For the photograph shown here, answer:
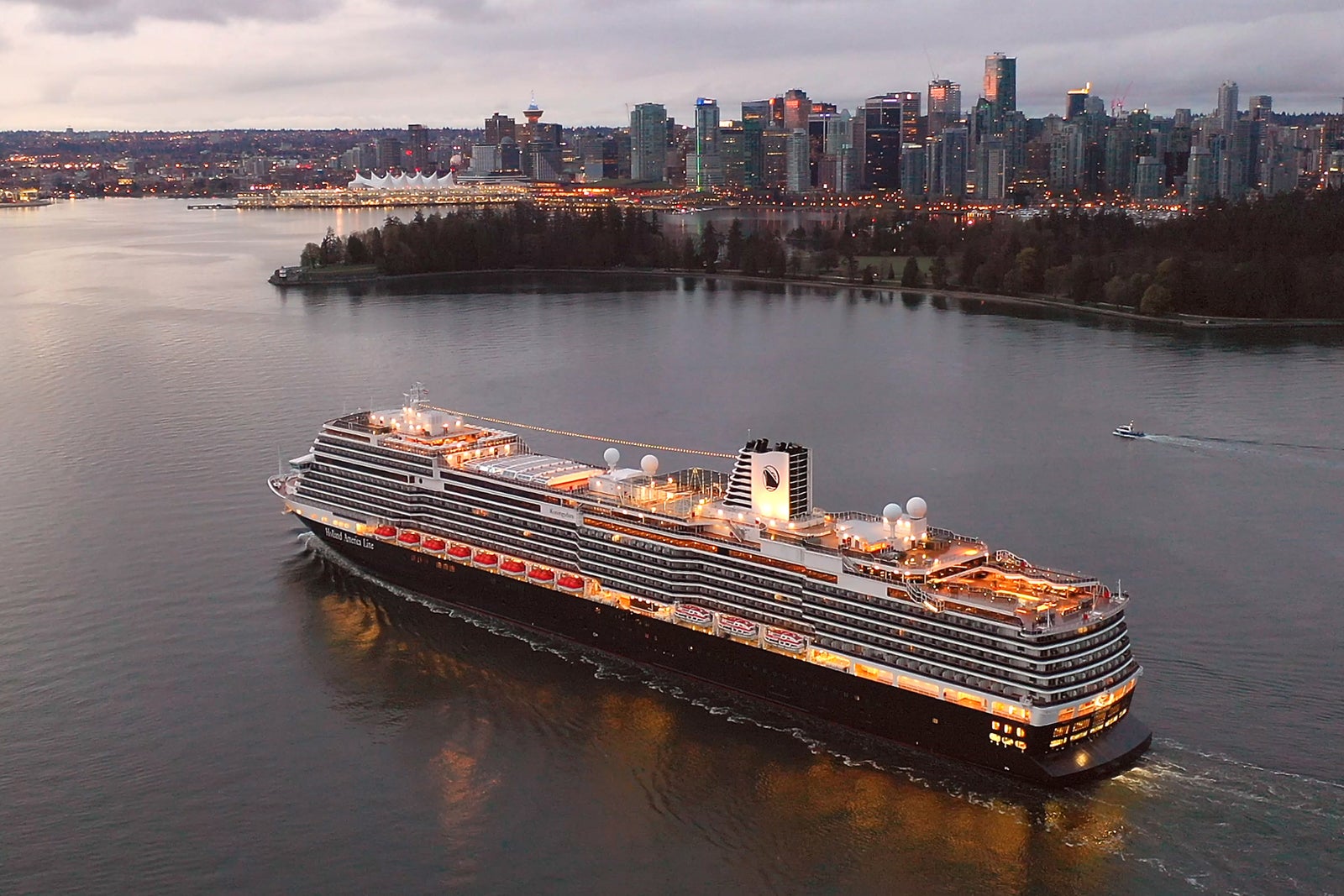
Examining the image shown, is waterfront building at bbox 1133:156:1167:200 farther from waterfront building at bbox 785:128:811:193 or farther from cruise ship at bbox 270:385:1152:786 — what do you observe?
cruise ship at bbox 270:385:1152:786

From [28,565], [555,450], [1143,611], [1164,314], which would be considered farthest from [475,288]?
[1143,611]

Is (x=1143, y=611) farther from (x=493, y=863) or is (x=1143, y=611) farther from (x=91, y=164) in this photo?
(x=91, y=164)

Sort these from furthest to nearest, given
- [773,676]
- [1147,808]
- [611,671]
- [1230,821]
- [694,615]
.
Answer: [611,671], [694,615], [773,676], [1147,808], [1230,821]

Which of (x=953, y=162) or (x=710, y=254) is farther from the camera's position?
(x=953, y=162)

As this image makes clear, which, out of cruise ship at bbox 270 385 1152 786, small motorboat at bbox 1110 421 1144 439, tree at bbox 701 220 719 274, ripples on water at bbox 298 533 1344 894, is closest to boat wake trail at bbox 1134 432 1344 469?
small motorboat at bbox 1110 421 1144 439

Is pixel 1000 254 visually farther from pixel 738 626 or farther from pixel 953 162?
pixel 953 162

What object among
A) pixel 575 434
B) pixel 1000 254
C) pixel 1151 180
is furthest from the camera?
pixel 1151 180

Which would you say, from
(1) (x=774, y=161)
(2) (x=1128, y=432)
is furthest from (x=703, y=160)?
(2) (x=1128, y=432)

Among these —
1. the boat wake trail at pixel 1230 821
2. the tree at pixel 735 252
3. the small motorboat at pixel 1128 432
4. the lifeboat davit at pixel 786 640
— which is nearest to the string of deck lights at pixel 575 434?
the small motorboat at pixel 1128 432
